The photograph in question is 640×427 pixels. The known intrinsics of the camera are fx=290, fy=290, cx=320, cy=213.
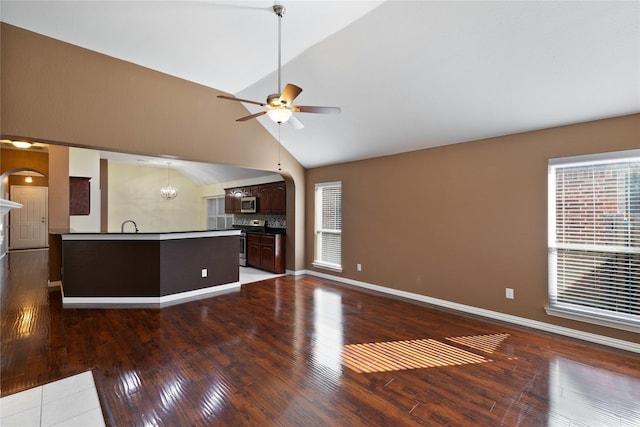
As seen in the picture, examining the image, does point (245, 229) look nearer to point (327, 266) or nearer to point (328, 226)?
point (328, 226)

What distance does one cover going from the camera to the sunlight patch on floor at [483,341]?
3007mm

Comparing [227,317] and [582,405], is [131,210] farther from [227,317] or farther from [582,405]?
[582,405]

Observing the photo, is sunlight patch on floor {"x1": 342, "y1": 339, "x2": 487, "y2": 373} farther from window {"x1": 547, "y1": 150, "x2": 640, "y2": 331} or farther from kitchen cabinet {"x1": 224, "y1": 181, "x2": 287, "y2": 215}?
kitchen cabinet {"x1": 224, "y1": 181, "x2": 287, "y2": 215}

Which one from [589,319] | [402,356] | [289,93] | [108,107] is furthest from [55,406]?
[589,319]

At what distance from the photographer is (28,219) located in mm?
9352

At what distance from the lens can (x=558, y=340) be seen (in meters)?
3.18

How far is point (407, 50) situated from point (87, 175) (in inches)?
264

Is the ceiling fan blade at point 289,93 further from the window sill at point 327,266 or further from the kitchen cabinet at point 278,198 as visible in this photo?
the kitchen cabinet at point 278,198

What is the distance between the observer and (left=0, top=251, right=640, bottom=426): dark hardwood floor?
2.03 m

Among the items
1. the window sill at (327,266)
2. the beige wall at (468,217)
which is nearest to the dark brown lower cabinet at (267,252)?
the window sill at (327,266)

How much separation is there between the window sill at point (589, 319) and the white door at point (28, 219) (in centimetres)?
1328

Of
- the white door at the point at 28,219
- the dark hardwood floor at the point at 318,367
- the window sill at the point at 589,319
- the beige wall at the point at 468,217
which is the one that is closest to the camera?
the dark hardwood floor at the point at 318,367

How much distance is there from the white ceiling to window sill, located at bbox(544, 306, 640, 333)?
213 centimetres

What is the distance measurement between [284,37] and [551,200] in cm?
355
